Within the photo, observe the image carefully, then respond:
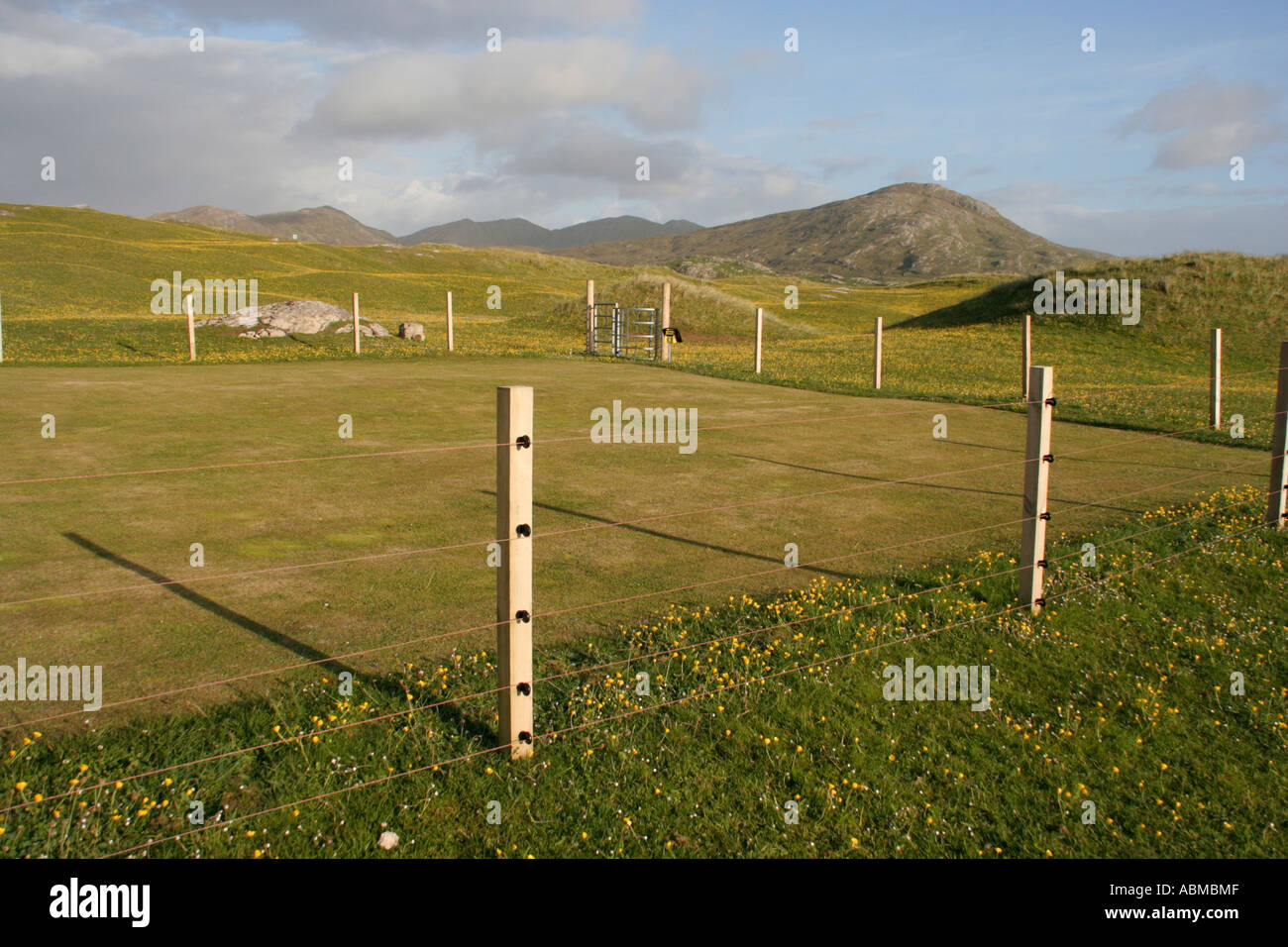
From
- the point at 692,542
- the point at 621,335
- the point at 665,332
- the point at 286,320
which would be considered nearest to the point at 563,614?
the point at 692,542

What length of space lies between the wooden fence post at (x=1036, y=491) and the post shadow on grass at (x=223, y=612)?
4683 millimetres

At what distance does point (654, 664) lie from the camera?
5.61m

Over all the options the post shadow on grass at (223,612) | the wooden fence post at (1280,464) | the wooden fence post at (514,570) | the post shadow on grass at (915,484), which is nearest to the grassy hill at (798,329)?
the wooden fence post at (1280,464)

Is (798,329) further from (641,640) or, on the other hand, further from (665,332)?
(641,640)

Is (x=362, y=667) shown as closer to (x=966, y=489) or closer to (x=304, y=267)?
(x=966, y=489)

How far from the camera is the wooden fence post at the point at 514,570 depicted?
4.44m

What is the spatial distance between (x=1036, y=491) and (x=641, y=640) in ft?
10.5

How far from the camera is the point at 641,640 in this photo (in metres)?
5.95

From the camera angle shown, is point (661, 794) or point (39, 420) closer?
point (661, 794)

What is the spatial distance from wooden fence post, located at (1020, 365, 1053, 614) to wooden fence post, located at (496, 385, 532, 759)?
4.07 m
